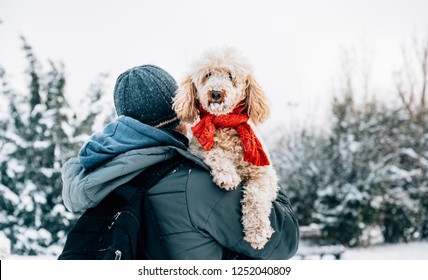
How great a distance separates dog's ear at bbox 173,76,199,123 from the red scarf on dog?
0.06m

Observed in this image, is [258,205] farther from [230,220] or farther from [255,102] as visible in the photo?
[255,102]

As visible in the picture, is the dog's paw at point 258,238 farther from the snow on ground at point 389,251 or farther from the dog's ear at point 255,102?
the snow on ground at point 389,251

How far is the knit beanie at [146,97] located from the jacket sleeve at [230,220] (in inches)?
14.5

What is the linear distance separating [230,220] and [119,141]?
0.53 metres

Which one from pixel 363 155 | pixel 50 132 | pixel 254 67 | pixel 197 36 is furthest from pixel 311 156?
pixel 254 67

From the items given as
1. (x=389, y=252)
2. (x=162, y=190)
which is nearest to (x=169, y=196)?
(x=162, y=190)

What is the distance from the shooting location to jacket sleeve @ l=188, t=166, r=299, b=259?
1653 millimetres

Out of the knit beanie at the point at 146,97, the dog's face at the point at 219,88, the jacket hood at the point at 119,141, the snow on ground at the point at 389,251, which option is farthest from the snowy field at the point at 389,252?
the jacket hood at the point at 119,141

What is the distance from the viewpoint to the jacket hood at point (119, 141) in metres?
1.72

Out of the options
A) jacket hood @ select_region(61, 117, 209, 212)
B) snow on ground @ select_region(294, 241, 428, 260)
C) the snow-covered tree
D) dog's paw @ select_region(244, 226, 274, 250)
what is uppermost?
jacket hood @ select_region(61, 117, 209, 212)

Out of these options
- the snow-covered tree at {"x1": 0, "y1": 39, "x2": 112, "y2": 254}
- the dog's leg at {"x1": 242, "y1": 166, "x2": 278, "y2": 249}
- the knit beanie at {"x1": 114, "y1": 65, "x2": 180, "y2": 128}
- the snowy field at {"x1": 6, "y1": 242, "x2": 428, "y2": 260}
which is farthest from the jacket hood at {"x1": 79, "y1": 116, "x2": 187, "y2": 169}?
the snowy field at {"x1": 6, "y1": 242, "x2": 428, "y2": 260}

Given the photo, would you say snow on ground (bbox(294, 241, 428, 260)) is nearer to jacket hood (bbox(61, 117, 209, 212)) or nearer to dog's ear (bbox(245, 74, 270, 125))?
dog's ear (bbox(245, 74, 270, 125))
